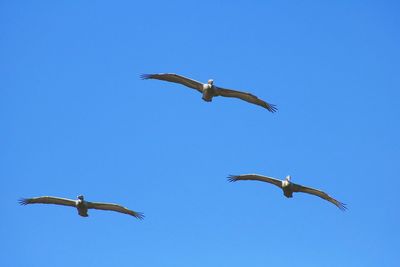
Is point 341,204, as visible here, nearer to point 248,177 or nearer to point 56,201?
point 248,177

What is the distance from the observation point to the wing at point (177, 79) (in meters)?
46.7

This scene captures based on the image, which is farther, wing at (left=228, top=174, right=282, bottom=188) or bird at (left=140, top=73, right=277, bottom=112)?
wing at (left=228, top=174, right=282, bottom=188)

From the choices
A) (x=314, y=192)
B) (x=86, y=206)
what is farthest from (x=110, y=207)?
(x=314, y=192)

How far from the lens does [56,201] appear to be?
50156 millimetres

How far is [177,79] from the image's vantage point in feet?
154

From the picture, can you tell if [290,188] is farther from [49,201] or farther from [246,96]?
[49,201]

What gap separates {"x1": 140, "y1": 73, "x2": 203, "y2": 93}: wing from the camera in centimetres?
4672

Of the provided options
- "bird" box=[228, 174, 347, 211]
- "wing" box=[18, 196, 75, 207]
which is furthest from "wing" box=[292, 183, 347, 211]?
"wing" box=[18, 196, 75, 207]

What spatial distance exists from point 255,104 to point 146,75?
5308 mm

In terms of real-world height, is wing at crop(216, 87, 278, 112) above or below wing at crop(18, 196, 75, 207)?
above

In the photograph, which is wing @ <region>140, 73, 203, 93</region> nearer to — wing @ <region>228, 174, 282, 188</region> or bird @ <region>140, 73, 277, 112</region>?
bird @ <region>140, 73, 277, 112</region>

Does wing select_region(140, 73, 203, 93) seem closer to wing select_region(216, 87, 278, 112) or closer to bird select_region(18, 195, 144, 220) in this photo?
wing select_region(216, 87, 278, 112)

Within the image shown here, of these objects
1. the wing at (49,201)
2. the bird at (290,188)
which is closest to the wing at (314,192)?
the bird at (290,188)

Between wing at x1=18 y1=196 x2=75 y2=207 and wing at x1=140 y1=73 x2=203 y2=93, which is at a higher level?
wing at x1=140 y1=73 x2=203 y2=93
